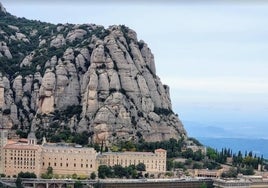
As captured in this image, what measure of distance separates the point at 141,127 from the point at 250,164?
7.73m

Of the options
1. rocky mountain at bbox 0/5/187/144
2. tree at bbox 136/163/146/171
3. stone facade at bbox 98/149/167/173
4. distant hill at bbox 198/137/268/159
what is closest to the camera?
tree at bbox 136/163/146/171

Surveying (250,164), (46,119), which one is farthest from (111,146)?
(250,164)

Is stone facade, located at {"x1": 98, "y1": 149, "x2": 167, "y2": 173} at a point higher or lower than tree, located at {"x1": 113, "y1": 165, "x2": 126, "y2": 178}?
higher

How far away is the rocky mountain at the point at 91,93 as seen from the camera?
51.6 metres

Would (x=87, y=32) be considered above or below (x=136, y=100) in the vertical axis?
above

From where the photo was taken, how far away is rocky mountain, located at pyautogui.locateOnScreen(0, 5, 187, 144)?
2030 inches

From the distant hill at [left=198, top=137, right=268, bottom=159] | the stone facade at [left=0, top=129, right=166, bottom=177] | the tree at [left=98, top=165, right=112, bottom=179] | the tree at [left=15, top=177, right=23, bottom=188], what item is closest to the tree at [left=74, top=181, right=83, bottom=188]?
the stone facade at [left=0, top=129, right=166, bottom=177]

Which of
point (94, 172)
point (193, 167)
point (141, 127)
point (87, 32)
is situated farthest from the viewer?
point (87, 32)

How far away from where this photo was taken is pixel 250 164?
163ft

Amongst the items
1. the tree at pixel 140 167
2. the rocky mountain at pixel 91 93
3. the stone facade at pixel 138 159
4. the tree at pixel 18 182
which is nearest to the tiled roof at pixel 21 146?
the tree at pixel 18 182

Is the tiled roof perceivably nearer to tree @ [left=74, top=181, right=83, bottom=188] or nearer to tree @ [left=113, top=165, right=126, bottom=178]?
tree @ [left=74, top=181, right=83, bottom=188]

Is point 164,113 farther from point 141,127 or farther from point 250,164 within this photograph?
point 250,164

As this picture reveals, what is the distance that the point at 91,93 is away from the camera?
172 ft

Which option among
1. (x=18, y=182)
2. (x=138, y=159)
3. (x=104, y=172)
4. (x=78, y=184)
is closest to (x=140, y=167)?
(x=138, y=159)
